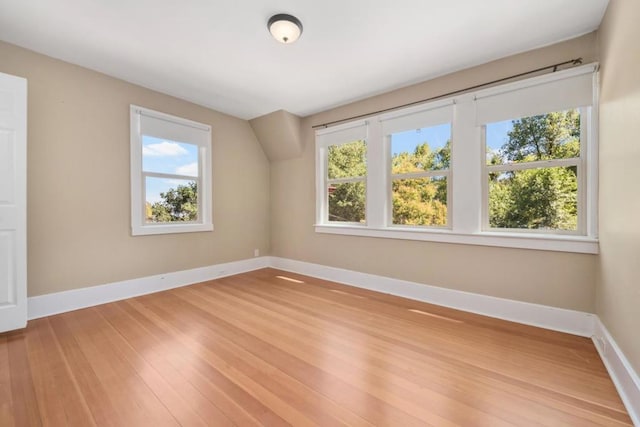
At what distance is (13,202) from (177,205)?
1667 millimetres

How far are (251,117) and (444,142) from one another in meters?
3.06

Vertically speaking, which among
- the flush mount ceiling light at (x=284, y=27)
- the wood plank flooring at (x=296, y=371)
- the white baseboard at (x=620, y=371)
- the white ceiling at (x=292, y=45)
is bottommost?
the wood plank flooring at (x=296, y=371)

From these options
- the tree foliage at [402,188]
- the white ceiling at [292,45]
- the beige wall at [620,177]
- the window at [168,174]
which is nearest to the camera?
the beige wall at [620,177]

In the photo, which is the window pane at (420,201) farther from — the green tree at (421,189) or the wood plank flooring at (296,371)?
the wood plank flooring at (296,371)

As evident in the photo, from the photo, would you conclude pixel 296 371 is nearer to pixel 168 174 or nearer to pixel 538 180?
pixel 538 180

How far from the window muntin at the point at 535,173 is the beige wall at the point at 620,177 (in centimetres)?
30

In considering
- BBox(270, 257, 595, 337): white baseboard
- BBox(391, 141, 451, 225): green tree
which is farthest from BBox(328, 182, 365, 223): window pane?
BBox(270, 257, 595, 337): white baseboard

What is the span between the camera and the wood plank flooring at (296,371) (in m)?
1.47

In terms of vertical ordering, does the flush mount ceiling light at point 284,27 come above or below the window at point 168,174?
above

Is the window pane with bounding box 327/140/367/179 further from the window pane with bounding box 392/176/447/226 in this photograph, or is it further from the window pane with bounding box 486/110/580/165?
the window pane with bounding box 486/110/580/165

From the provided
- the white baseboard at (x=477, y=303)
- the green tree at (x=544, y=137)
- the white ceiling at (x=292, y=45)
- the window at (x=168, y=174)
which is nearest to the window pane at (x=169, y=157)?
the window at (x=168, y=174)

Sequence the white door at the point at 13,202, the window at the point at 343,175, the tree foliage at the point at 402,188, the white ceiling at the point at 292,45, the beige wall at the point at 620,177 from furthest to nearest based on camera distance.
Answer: the window at the point at 343,175 < the tree foliage at the point at 402,188 < the white door at the point at 13,202 < the white ceiling at the point at 292,45 < the beige wall at the point at 620,177

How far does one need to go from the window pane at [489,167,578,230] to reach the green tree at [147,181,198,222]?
12.9 ft

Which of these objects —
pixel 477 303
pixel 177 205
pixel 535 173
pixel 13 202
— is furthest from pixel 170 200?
pixel 535 173
